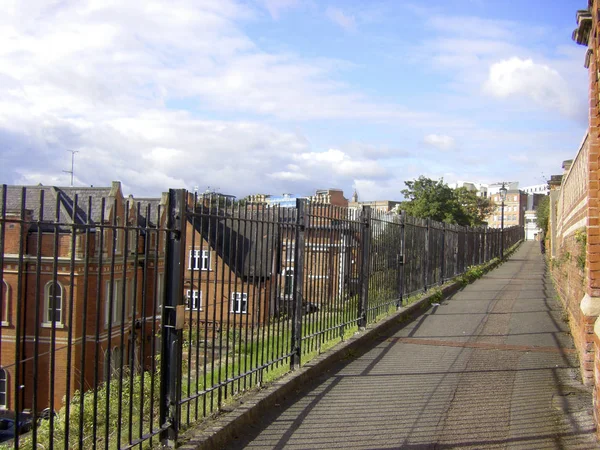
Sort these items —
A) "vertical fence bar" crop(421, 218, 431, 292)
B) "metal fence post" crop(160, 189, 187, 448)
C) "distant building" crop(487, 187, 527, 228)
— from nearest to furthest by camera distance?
"metal fence post" crop(160, 189, 187, 448), "vertical fence bar" crop(421, 218, 431, 292), "distant building" crop(487, 187, 527, 228)

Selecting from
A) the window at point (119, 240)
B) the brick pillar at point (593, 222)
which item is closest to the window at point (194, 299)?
the window at point (119, 240)

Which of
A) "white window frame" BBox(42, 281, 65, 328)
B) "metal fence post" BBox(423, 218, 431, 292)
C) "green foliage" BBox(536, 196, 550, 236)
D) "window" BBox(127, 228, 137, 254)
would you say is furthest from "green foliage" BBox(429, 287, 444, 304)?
"green foliage" BBox(536, 196, 550, 236)

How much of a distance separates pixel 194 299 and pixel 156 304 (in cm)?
67

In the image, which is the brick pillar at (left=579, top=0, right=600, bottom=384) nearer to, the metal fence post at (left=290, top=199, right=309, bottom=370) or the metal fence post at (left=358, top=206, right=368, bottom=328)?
the metal fence post at (left=290, top=199, right=309, bottom=370)

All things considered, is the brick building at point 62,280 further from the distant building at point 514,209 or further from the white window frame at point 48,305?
the distant building at point 514,209

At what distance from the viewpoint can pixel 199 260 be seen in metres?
4.82

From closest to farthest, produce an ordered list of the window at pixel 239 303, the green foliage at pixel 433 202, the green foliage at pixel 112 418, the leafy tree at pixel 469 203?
the green foliage at pixel 112 418
the window at pixel 239 303
the green foliage at pixel 433 202
the leafy tree at pixel 469 203

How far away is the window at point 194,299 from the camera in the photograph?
481cm

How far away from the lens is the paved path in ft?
17.0

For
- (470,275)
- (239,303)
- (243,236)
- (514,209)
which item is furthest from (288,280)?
(514,209)

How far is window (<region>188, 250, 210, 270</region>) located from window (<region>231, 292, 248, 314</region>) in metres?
0.54

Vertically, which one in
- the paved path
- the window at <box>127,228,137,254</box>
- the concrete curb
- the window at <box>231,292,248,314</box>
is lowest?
the paved path

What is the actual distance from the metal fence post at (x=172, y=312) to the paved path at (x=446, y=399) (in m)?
0.67

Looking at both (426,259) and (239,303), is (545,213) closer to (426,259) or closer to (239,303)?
(426,259)
